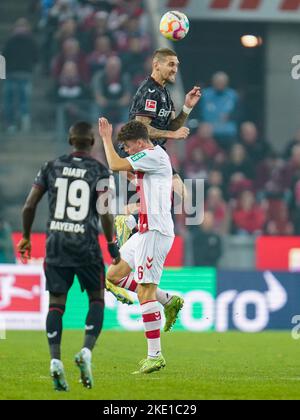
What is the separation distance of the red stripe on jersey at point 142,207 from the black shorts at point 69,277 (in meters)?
1.50

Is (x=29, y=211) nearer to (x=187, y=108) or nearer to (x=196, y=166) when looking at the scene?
(x=187, y=108)

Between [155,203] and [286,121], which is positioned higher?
[286,121]

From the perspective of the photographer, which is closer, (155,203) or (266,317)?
(155,203)

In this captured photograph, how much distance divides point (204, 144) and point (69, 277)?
12.3m

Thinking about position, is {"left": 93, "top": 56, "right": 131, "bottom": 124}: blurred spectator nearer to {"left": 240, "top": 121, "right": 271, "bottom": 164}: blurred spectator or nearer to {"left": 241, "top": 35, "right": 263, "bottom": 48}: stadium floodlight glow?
{"left": 240, "top": 121, "right": 271, "bottom": 164}: blurred spectator

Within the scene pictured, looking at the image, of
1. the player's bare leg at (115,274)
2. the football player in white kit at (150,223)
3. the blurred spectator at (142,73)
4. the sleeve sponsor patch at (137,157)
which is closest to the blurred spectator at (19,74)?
the blurred spectator at (142,73)

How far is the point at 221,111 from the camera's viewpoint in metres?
21.8

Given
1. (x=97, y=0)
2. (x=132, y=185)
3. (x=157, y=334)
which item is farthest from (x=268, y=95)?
(x=157, y=334)

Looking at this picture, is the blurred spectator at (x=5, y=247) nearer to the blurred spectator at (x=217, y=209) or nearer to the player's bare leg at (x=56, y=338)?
the blurred spectator at (x=217, y=209)

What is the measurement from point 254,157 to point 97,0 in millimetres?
3888

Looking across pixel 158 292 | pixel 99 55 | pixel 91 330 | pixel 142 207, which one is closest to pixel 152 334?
pixel 158 292
